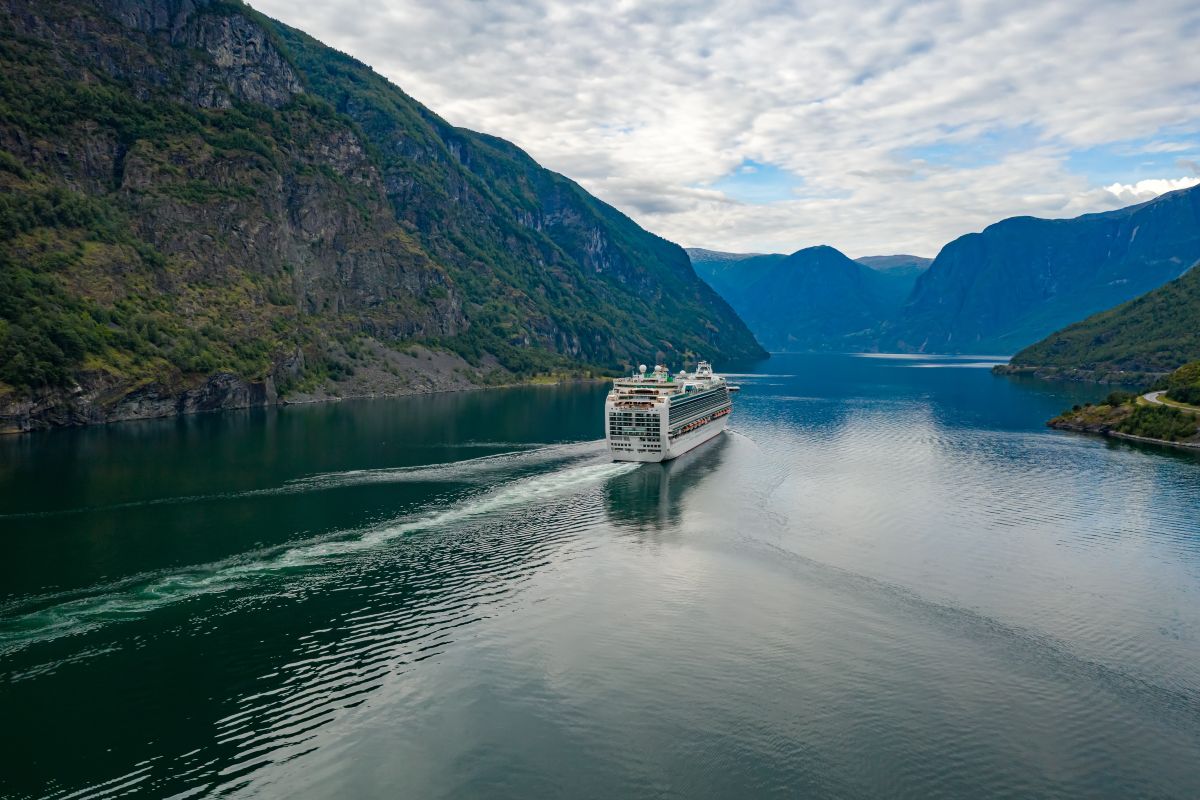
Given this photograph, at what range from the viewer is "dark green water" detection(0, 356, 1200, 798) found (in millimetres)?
37469

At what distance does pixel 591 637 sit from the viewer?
52.6m

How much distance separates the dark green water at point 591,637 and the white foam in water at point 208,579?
13.7 inches

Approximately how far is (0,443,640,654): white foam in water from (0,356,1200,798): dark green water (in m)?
0.35

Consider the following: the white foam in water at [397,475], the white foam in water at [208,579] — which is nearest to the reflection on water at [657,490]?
the white foam in water at [208,579]

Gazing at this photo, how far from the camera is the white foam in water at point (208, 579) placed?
167 feet

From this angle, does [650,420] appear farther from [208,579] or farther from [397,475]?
[208,579]

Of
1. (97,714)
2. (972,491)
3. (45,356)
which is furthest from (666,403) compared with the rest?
(45,356)

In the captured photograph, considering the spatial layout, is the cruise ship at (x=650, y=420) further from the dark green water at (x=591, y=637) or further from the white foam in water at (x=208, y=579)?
the white foam in water at (x=208, y=579)

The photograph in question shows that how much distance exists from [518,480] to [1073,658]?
70.6 m

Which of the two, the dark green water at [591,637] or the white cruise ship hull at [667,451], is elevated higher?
the white cruise ship hull at [667,451]

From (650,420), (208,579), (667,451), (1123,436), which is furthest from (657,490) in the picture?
(1123,436)

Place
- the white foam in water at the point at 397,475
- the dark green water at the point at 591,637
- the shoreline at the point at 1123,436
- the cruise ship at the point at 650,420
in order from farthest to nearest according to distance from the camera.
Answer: the shoreline at the point at 1123,436 < the cruise ship at the point at 650,420 < the white foam in water at the point at 397,475 < the dark green water at the point at 591,637

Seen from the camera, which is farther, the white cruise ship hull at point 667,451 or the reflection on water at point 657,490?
the white cruise ship hull at point 667,451

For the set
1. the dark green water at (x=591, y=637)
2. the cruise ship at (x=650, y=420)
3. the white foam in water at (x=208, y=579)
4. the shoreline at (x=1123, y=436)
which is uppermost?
the cruise ship at (x=650, y=420)
